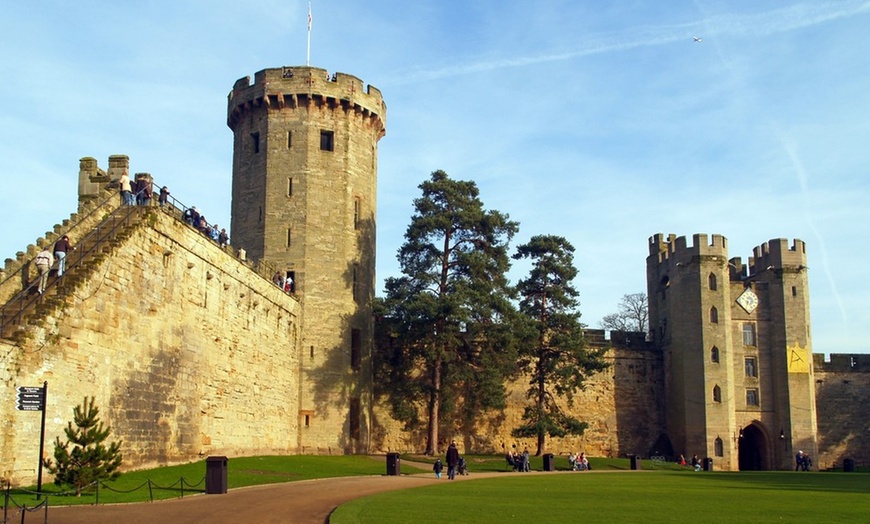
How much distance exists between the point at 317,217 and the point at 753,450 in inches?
1157

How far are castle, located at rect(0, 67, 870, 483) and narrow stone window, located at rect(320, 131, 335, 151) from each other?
7cm

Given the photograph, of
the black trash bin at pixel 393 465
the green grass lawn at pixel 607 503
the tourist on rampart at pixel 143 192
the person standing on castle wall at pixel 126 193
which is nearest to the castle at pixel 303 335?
the person standing on castle wall at pixel 126 193

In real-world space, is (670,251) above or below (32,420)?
above

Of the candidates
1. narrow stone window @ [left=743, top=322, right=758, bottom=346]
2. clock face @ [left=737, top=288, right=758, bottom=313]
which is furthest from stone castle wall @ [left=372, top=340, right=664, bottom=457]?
clock face @ [left=737, top=288, right=758, bottom=313]

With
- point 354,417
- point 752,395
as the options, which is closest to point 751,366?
point 752,395

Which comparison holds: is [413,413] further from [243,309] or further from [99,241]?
[99,241]

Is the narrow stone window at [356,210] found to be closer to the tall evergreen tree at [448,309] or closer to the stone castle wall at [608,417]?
the tall evergreen tree at [448,309]

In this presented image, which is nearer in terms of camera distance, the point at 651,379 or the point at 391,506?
the point at 391,506

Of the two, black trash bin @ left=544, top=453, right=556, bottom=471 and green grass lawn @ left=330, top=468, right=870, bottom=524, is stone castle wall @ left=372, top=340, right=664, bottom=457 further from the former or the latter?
green grass lawn @ left=330, top=468, right=870, bottom=524

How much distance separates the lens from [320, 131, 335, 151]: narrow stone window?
42.9 meters

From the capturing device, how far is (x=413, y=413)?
43.3m

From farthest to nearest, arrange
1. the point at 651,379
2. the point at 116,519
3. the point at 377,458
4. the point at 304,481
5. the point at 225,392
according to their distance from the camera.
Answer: the point at 651,379 → the point at 377,458 → the point at 225,392 → the point at 304,481 → the point at 116,519

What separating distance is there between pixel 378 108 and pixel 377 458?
55.3 feet

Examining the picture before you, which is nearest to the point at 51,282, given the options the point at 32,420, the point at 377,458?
the point at 32,420
